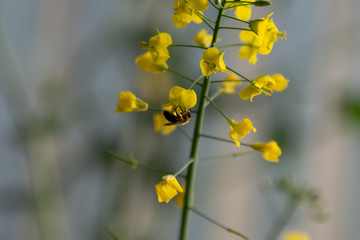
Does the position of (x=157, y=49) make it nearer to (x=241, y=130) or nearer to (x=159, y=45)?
(x=159, y=45)

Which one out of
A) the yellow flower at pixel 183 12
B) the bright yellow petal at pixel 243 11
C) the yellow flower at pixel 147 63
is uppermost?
the bright yellow petal at pixel 243 11

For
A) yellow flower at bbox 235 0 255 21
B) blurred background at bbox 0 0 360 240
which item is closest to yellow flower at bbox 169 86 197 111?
yellow flower at bbox 235 0 255 21

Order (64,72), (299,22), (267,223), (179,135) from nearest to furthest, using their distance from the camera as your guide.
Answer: (179,135)
(64,72)
(299,22)
(267,223)

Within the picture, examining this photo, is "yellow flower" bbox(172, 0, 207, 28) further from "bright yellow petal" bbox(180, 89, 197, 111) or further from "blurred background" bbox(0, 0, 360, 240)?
"blurred background" bbox(0, 0, 360, 240)

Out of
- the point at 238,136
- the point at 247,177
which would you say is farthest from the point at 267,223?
the point at 238,136

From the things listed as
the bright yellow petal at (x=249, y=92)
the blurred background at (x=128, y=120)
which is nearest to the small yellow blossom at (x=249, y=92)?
the bright yellow petal at (x=249, y=92)

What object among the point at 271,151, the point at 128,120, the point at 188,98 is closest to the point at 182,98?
the point at 188,98

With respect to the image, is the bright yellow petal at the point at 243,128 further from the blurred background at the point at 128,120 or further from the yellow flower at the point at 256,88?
the blurred background at the point at 128,120

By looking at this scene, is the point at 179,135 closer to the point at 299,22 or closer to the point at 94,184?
the point at 94,184
